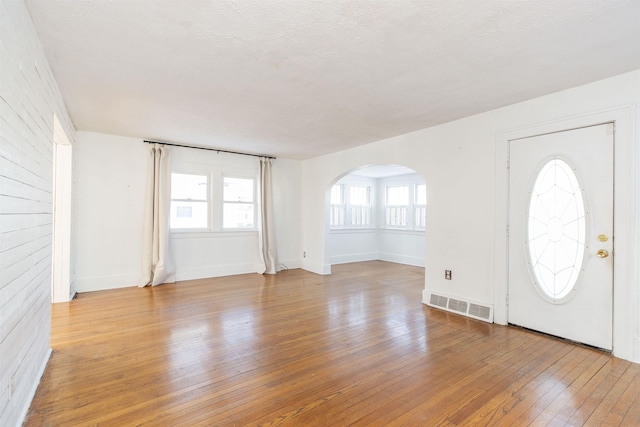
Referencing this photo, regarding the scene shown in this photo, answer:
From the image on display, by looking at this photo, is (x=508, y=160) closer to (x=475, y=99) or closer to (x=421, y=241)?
(x=475, y=99)

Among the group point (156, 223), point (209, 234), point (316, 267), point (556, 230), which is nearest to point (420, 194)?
point (316, 267)

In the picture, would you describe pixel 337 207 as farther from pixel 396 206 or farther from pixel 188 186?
pixel 188 186

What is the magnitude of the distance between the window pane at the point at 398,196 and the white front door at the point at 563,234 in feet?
15.2

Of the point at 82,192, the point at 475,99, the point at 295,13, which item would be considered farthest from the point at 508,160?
the point at 82,192

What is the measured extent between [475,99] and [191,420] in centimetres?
377

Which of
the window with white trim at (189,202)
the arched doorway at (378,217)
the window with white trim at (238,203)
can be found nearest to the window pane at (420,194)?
the arched doorway at (378,217)

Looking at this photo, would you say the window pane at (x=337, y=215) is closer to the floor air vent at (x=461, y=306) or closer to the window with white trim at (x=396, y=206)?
the window with white trim at (x=396, y=206)

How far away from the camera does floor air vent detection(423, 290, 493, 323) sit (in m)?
3.63

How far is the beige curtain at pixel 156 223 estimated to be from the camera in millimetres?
5207

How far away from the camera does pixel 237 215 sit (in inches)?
251

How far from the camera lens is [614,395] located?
2119 millimetres

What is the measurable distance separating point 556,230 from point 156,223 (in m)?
5.66

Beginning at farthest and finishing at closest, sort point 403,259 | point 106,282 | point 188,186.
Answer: point 403,259 < point 188,186 < point 106,282

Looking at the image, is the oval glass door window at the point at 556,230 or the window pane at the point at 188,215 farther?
the window pane at the point at 188,215
